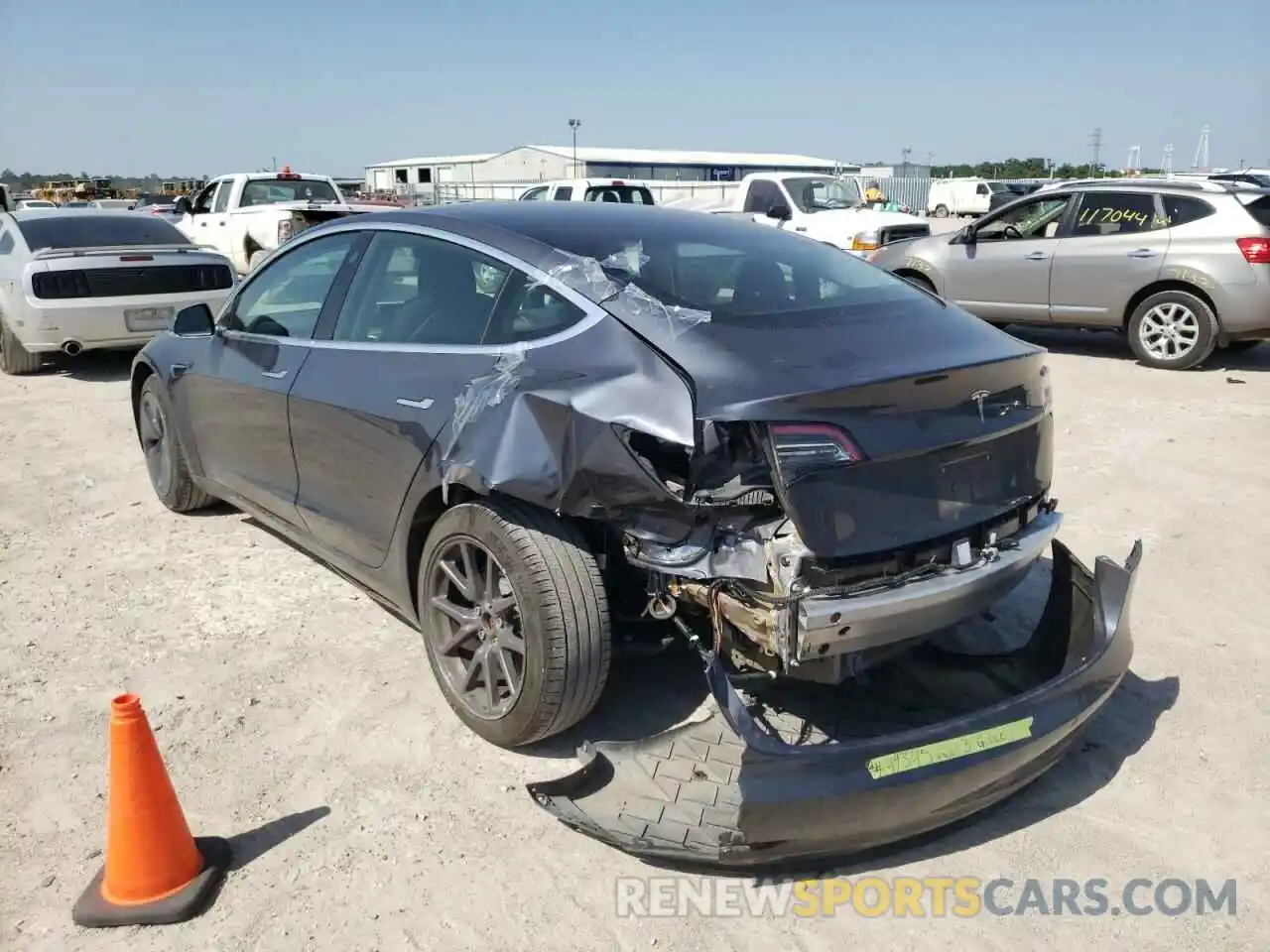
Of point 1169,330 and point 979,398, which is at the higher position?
point 979,398

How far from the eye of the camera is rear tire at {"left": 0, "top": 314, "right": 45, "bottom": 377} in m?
9.33

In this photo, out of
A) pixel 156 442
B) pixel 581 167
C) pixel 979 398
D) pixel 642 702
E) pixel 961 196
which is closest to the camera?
pixel 979 398

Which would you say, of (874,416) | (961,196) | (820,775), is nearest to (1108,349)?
(874,416)

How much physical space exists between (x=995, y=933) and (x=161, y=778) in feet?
7.15

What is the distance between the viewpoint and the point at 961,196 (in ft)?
147

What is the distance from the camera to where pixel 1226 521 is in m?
5.27

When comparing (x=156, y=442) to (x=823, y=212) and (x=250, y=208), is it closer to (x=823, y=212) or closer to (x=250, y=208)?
(x=250, y=208)

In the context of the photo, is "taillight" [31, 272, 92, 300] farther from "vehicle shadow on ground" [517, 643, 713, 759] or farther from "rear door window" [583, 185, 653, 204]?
"rear door window" [583, 185, 653, 204]

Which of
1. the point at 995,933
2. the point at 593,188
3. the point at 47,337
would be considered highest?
the point at 593,188

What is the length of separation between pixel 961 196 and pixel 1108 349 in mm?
37419

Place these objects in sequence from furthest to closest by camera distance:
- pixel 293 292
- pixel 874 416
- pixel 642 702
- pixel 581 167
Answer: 1. pixel 581 167
2. pixel 293 292
3. pixel 642 702
4. pixel 874 416

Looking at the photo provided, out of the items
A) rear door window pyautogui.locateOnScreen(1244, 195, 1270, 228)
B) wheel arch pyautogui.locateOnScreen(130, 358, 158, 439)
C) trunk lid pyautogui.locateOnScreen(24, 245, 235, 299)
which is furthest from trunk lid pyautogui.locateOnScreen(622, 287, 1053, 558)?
trunk lid pyautogui.locateOnScreen(24, 245, 235, 299)

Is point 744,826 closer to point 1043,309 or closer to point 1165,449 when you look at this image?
point 1165,449

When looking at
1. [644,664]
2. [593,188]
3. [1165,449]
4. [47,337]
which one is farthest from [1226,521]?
[593,188]
